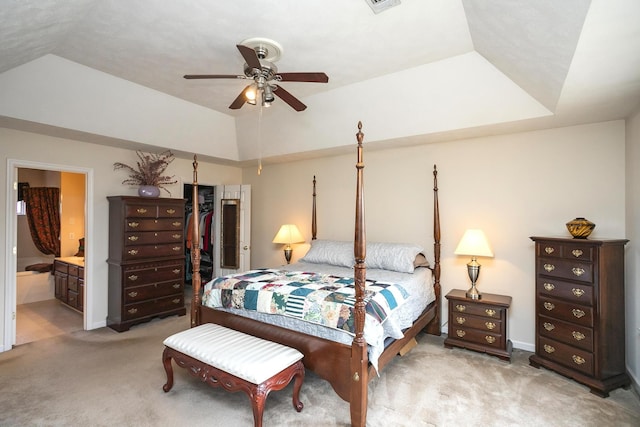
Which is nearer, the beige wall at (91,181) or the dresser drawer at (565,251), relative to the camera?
the dresser drawer at (565,251)

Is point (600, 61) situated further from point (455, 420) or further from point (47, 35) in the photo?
point (47, 35)

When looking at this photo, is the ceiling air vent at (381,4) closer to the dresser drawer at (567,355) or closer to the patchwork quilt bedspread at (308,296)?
the patchwork quilt bedspread at (308,296)

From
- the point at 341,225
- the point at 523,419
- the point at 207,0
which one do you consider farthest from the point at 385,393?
the point at 207,0

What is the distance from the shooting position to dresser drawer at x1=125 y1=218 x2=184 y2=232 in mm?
4090

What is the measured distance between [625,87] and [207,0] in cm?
303

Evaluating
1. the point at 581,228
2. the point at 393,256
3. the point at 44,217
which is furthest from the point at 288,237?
the point at 44,217

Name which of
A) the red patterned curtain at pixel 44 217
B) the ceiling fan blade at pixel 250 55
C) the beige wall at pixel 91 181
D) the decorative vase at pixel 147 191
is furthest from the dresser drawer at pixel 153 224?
the red patterned curtain at pixel 44 217

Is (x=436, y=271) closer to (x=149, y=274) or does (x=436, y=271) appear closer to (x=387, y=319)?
(x=387, y=319)

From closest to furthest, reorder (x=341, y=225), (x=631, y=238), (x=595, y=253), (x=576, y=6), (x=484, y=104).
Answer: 1. (x=576, y=6)
2. (x=595, y=253)
3. (x=631, y=238)
4. (x=484, y=104)
5. (x=341, y=225)

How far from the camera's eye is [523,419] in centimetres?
223

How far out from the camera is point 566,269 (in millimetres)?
2807

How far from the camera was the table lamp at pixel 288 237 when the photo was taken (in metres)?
4.90

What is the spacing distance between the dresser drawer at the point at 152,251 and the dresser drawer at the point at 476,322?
3778 millimetres

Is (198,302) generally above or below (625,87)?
below
